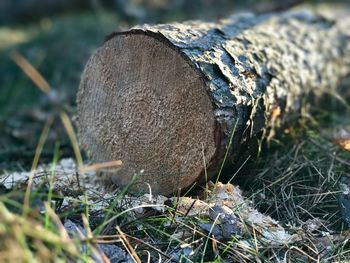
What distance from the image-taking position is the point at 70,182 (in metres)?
2.58

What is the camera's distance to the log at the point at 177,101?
241 centimetres

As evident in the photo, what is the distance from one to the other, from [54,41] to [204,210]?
3597 millimetres

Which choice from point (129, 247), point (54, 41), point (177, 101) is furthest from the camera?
point (54, 41)

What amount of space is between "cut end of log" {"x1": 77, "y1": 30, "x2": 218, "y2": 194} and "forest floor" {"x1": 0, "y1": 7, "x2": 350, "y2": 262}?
14 centimetres

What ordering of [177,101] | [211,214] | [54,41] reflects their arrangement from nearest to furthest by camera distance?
[211,214] < [177,101] < [54,41]

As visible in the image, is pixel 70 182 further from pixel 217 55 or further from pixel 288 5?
pixel 288 5

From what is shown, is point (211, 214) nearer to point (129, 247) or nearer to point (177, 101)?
point (129, 247)

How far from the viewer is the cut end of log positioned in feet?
7.92

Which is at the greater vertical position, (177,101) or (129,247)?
(177,101)

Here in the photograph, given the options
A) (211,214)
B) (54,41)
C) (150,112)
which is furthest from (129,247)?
(54,41)

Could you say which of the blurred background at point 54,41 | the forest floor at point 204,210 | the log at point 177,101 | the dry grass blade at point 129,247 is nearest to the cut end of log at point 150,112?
the log at point 177,101

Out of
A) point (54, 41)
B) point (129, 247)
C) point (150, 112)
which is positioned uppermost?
point (54, 41)

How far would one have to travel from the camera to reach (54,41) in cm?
545

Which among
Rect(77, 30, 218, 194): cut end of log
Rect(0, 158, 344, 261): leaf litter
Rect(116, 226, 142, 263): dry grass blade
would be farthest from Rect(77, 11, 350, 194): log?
Rect(116, 226, 142, 263): dry grass blade
